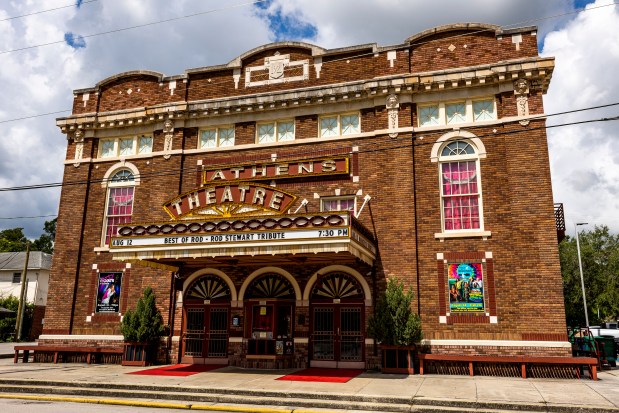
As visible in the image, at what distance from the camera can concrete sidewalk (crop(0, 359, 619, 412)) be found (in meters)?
11.4

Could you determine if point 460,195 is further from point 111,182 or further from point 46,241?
point 46,241

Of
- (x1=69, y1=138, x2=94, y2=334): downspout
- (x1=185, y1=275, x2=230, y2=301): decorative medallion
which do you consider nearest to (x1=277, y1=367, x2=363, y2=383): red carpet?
(x1=185, y1=275, x2=230, y2=301): decorative medallion

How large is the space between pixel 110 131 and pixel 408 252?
1479 centimetres

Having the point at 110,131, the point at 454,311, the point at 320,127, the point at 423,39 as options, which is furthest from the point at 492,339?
the point at 110,131

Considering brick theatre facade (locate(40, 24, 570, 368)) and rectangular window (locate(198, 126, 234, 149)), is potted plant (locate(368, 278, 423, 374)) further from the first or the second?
rectangular window (locate(198, 126, 234, 149))

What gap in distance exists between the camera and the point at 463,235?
17.4 meters

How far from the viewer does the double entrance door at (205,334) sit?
19.2 meters

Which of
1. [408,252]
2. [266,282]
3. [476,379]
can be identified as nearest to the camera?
[476,379]

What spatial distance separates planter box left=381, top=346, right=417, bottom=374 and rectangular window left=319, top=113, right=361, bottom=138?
8450 millimetres

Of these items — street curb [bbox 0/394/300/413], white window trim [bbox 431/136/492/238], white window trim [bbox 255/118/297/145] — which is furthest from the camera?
white window trim [bbox 255/118/297/145]

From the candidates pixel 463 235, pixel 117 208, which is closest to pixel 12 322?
pixel 117 208

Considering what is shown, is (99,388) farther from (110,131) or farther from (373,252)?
(110,131)

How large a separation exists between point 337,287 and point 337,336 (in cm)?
178

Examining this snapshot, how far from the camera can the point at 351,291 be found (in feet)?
59.6
